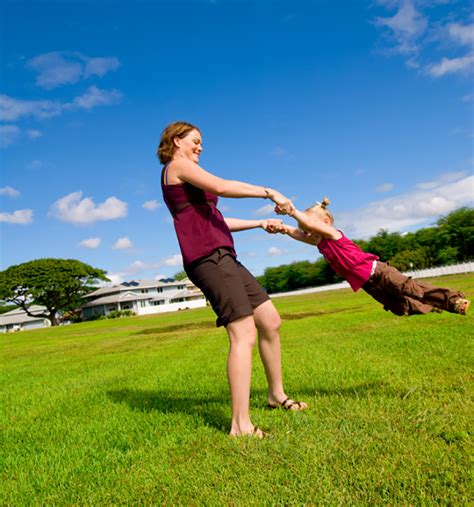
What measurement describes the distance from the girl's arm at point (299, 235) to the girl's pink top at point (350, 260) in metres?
0.23

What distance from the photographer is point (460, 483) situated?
2.63 metres

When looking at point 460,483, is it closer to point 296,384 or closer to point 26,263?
point 296,384

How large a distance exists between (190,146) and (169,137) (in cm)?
21

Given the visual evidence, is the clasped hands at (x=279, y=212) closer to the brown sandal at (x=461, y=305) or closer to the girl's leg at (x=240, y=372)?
the girl's leg at (x=240, y=372)

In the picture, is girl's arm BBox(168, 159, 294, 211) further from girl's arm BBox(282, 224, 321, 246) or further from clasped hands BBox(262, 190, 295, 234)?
girl's arm BBox(282, 224, 321, 246)

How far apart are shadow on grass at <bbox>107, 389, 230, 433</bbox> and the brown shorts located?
98cm

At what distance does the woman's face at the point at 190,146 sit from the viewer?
4.44 meters

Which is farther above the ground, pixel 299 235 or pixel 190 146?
pixel 190 146

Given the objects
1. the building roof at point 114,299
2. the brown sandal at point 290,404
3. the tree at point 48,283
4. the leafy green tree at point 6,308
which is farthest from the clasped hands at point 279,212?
the leafy green tree at point 6,308

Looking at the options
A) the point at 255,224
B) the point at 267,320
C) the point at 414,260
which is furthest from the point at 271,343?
the point at 414,260

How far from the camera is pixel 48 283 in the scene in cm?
7956

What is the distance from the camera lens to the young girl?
4789 millimetres

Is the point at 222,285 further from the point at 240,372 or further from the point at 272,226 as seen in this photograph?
the point at 272,226

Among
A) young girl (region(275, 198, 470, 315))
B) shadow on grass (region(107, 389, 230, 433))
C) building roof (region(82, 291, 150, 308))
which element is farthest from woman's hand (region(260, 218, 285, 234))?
building roof (region(82, 291, 150, 308))
